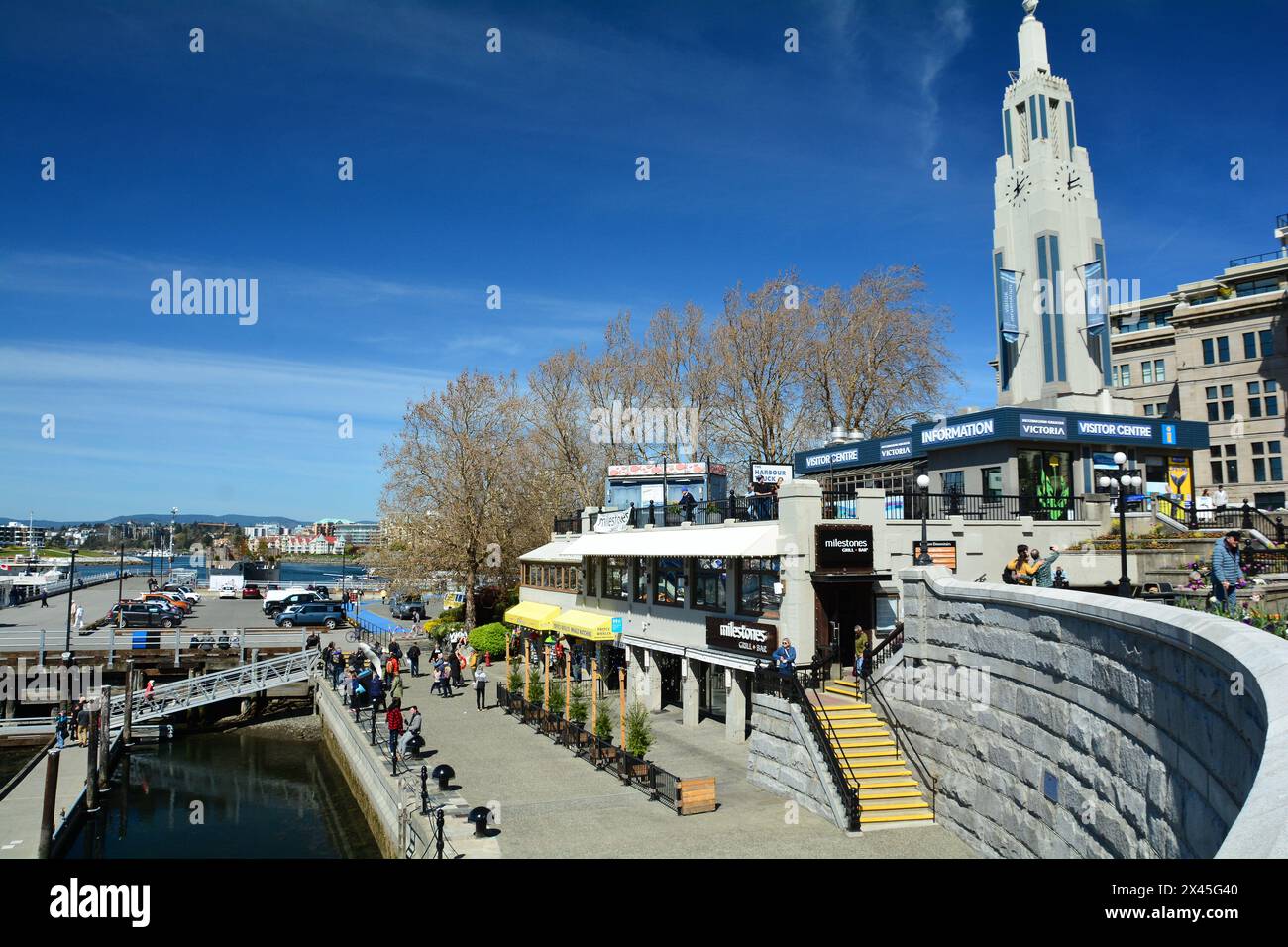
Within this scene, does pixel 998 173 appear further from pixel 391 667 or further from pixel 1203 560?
pixel 391 667

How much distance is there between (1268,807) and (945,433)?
2629 cm

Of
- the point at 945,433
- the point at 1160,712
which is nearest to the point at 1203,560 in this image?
the point at 945,433

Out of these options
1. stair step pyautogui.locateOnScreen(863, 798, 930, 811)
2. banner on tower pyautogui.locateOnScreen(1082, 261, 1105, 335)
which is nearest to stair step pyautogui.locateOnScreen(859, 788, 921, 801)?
stair step pyautogui.locateOnScreen(863, 798, 930, 811)

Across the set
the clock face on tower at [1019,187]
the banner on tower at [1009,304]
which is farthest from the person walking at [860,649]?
the clock face on tower at [1019,187]

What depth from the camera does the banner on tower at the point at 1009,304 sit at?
33.0 meters

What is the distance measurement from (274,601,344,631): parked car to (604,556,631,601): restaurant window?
2659cm

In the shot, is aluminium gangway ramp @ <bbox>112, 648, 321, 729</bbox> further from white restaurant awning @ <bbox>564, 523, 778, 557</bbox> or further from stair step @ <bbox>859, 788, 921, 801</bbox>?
stair step @ <bbox>859, 788, 921, 801</bbox>

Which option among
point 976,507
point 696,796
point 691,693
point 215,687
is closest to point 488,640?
point 215,687

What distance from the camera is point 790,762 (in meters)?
18.4

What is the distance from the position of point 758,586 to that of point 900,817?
779 cm

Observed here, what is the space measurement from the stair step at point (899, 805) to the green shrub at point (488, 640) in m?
27.1

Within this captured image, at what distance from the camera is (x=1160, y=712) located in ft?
29.7

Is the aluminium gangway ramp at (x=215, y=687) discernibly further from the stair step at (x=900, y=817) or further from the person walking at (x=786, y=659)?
the stair step at (x=900, y=817)

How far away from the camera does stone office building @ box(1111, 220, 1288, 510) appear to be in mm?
44506
